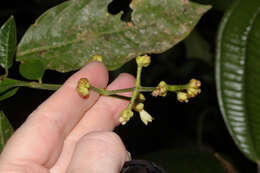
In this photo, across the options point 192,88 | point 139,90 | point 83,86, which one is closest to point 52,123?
point 83,86

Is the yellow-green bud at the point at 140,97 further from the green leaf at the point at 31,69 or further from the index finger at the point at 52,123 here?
the green leaf at the point at 31,69

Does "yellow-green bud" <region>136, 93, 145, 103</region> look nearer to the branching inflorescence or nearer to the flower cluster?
the branching inflorescence

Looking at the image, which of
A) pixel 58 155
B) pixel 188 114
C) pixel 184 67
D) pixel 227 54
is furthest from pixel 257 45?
pixel 188 114

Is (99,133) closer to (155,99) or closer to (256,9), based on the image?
(256,9)

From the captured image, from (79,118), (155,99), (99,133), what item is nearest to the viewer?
(99,133)

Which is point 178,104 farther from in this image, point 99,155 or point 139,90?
point 99,155

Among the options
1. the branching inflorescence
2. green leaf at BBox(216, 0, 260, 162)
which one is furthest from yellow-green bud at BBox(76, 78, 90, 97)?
green leaf at BBox(216, 0, 260, 162)
